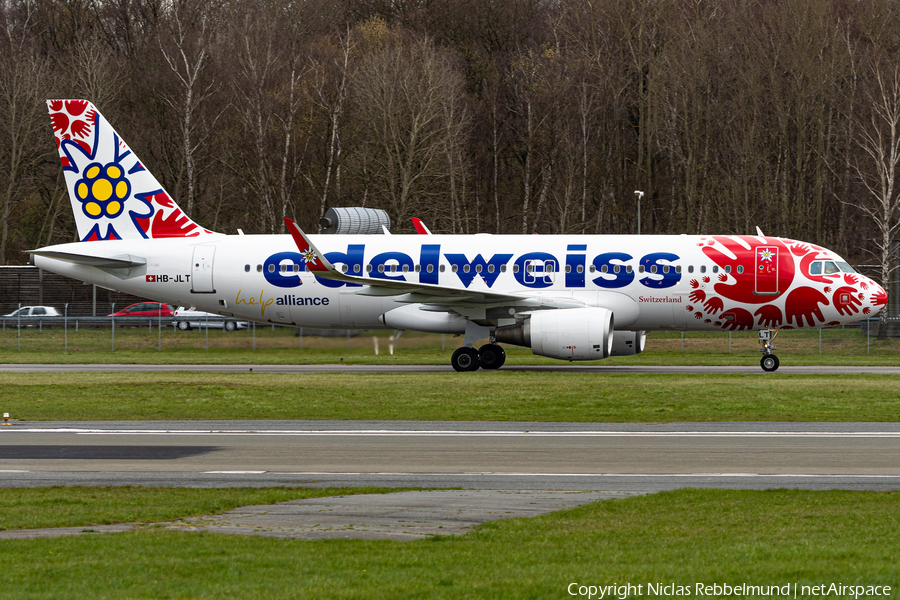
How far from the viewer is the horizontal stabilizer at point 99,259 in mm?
33000

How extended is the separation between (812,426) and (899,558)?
11.4 m

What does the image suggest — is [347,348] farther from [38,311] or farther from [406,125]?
[38,311]

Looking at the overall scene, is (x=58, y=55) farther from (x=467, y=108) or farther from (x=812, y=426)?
(x=812, y=426)

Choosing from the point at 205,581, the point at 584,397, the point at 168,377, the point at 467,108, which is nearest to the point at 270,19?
the point at 467,108

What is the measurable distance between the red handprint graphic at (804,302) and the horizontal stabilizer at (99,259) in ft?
64.3

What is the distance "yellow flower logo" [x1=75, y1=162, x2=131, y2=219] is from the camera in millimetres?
34469

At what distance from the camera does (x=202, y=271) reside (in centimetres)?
3344

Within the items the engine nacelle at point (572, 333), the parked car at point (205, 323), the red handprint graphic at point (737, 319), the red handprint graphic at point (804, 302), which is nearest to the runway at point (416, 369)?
the red handprint graphic at point (737, 319)

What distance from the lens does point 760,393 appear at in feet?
82.2

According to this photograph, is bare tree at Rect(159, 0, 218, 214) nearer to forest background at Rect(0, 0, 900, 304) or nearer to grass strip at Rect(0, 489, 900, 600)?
forest background at Rect(0, 0, 900, 304)

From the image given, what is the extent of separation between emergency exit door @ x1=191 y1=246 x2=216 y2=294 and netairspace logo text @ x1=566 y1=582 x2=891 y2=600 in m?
26.9

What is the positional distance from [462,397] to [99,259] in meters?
14.2

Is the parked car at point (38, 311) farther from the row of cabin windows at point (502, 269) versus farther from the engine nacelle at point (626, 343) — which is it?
the engine nacelle at point (626, 343)

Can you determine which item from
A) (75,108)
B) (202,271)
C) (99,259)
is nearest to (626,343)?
(202,271)
